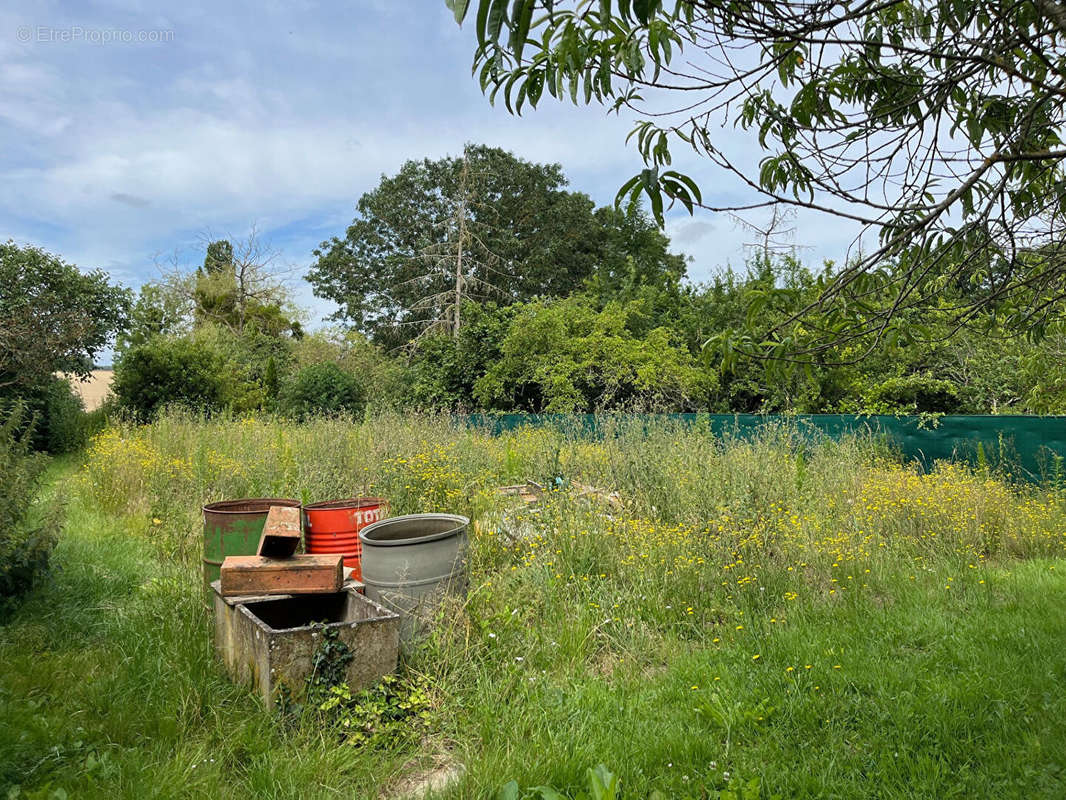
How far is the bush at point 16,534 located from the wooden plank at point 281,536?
75.1 inches

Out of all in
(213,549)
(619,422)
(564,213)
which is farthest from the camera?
(564,213)

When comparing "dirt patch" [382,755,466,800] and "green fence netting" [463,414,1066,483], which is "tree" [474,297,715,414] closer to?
"green fence netting" [463,414,1066,483]

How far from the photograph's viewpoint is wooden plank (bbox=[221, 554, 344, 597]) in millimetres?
3461

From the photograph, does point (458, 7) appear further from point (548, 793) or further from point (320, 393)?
point (320, 393)

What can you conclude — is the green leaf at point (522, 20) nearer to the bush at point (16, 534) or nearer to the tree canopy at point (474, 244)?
the bush at point (16, 534)

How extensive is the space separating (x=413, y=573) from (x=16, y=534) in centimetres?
305

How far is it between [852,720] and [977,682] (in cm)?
79

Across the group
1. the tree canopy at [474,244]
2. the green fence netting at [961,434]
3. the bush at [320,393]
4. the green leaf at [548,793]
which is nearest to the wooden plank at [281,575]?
the green leaf at [548,793]

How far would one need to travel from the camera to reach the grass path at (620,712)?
2.47 m

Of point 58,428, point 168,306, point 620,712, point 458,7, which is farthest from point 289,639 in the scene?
point 168,306

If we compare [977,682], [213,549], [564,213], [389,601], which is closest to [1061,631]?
[977,682]

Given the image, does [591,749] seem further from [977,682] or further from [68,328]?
[68,328]

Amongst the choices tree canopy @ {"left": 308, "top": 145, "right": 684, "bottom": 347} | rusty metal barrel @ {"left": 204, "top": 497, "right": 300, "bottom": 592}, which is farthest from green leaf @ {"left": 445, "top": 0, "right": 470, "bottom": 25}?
tree canopy @ {"left": 308, "top": 145, "right": 684, "bottom": 347}

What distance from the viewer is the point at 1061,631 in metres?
3.75
